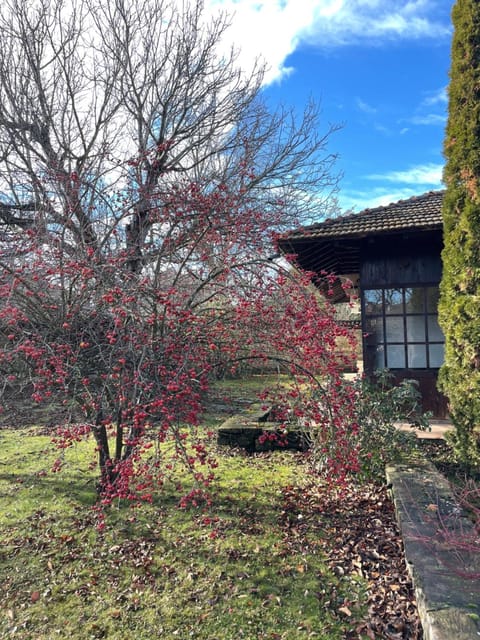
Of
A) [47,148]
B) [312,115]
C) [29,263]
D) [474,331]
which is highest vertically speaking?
[312,115]

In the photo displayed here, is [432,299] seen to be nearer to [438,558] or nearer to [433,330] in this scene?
[433,330]

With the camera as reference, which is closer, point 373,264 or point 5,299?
point 5,299

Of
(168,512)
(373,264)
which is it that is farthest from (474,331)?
(168,512)

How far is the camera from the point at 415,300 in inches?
253

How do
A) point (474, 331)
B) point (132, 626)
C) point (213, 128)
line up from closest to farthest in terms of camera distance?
point (132, 626), point (474, 331), point (213, 128)

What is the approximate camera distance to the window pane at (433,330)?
635 cm

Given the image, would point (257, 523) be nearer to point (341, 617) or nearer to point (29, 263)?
point (341, 617)

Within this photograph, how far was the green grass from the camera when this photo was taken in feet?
7.87

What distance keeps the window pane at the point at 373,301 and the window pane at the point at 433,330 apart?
0.74 metres

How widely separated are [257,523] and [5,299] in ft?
9.23

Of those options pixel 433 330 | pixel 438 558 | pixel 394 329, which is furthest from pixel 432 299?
pixel 438 558

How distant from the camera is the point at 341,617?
2.41m

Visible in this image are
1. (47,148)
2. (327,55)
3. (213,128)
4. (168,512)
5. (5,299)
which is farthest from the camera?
(213,128)

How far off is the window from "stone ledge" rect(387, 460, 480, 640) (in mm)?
2968
